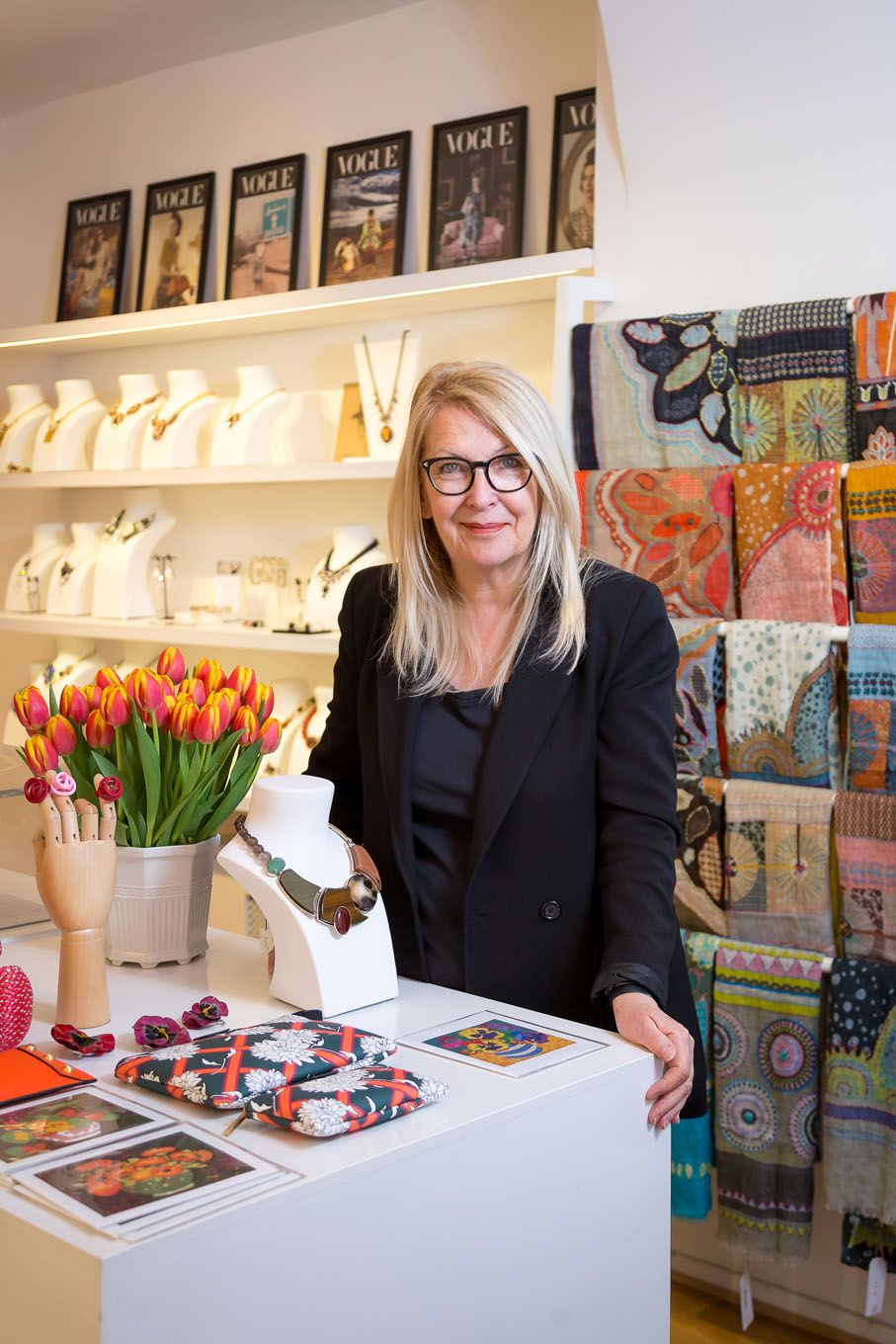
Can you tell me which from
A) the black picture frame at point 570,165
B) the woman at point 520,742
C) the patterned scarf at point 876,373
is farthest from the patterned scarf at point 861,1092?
A: the black picture frame at point 570,165

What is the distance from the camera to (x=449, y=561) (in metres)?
1.86

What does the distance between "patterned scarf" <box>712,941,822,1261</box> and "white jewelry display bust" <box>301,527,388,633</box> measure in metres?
1.41

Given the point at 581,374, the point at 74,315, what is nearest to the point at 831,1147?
the point at 581,374

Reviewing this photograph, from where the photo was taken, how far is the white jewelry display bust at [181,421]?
374 cm

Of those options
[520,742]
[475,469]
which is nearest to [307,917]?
[520,742]

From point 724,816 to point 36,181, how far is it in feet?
11.1

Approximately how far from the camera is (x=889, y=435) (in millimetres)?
2359

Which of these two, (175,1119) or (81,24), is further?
(81,24)

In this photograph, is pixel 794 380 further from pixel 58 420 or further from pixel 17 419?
pixel 17 419

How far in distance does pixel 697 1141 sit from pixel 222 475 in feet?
6.71

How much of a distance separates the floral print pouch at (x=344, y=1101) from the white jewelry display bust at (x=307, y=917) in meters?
0.24

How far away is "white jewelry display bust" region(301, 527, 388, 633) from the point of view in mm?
3445

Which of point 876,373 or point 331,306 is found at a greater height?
point 331,306

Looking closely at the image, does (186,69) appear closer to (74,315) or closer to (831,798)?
(74,315)
